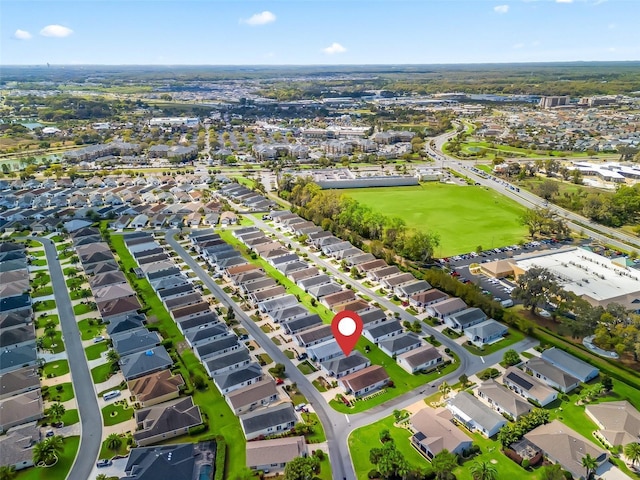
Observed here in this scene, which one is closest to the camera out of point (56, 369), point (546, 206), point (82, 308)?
point (56, 369)

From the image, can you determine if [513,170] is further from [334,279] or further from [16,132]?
[16,132]

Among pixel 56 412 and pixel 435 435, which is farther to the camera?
pixel 56 412

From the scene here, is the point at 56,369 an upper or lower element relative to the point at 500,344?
upper

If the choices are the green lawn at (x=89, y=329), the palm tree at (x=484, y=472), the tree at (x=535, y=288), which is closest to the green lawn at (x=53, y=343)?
the green lawn at (x=89, y=329)

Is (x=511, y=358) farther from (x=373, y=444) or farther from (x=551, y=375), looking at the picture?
(x=373, y=444)

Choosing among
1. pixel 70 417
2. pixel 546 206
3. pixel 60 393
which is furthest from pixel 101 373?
pixel 546 206

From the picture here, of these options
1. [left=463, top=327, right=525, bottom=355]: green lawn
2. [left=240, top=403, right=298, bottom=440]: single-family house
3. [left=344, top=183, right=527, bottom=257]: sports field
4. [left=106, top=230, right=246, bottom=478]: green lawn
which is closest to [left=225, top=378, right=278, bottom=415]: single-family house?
[left=106, top=230, right=246, bottom=478]: green lawn

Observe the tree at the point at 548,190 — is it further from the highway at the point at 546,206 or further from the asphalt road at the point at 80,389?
the asphalt road at the point at 80,389
